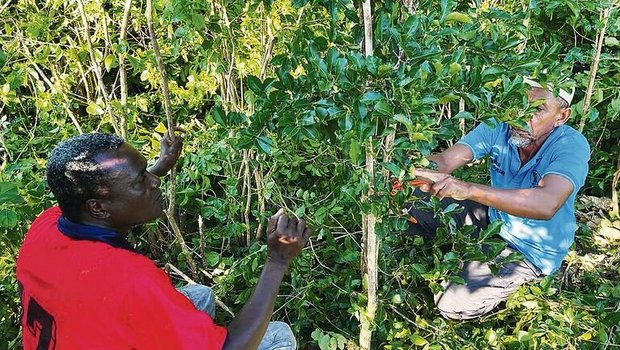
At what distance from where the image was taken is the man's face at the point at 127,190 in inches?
62.3

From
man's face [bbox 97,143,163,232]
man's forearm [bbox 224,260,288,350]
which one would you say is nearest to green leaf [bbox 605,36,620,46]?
man's forearm [bbox 224,260,288,350]

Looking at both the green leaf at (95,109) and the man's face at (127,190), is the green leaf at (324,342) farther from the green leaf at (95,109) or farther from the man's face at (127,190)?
the green leaf at (95,109)

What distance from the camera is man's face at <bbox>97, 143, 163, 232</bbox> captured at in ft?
5.19

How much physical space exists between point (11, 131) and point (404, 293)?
217 centimetres

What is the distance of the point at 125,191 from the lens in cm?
161

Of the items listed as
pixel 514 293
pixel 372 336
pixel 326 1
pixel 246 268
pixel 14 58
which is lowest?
pixel 372 336

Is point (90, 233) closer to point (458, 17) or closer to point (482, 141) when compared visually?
point (458, 17)

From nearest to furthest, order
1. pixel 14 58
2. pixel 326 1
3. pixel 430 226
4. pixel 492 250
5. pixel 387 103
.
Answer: pixel 387 103 < pixel 326 1 < pixel 492 250 < pixel 430 226 < pixel 14 58

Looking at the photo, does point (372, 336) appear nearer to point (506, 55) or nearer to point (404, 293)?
point (404, 293)

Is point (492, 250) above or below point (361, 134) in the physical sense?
below

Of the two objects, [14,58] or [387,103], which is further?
[14,58]

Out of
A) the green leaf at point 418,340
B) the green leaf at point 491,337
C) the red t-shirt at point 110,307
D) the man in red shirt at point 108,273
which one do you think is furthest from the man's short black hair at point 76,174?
the green leaf at point 491,337

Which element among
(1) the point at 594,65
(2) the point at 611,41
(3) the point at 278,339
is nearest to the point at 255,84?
(3) the point at 278,339

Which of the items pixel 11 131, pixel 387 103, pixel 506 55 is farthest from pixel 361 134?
pixel 11 131
